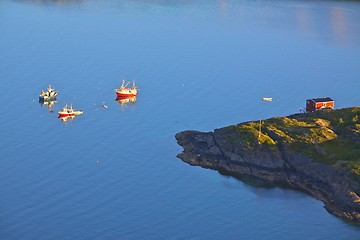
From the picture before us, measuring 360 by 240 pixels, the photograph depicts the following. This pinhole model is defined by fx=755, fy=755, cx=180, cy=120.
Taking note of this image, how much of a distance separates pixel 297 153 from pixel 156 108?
32.2 metres

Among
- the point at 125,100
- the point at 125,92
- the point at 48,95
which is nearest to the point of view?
the point at 48,95

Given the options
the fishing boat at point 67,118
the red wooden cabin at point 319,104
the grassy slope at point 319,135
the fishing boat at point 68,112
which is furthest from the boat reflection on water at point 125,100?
the red wooden cabin at point 319,104

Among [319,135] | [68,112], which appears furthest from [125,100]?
[319,135]

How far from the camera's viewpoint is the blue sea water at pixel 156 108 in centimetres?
8244

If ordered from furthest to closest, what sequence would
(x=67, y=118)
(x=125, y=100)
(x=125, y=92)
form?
(x=125, y=100) → (x=125, y=92) → (x=67, y=118)

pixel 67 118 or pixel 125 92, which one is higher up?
pixel 125 92

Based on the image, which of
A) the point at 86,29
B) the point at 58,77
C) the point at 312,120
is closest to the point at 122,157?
the point at 312,120

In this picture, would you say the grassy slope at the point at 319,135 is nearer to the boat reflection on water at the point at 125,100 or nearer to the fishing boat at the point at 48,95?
the boat reflection on water at the point at 125,100

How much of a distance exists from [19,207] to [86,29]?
311ft

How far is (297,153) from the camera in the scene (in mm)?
93188

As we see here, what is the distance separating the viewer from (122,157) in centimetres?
9869

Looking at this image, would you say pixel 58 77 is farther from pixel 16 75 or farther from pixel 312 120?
pixel 312 120

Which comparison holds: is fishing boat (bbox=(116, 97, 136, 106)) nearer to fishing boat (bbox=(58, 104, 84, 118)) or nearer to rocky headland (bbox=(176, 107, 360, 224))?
fishing boat (bbox=(58, 104, 84, 118))

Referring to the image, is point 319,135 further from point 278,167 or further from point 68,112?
point 68,112
